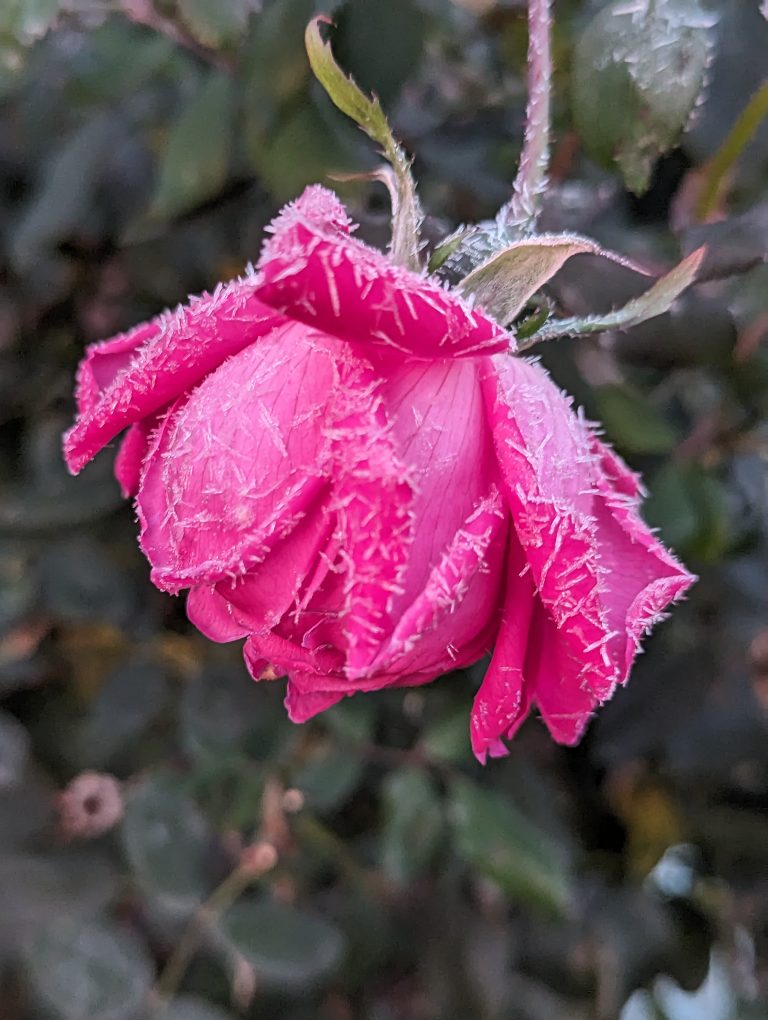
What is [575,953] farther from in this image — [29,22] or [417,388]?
[29,22]

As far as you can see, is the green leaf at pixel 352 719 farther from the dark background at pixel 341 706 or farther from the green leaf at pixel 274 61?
the green leaf at pixel 274 61

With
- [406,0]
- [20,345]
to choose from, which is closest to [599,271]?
[406,0]

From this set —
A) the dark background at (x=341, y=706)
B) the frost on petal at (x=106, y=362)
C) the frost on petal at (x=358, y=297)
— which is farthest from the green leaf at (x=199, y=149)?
the frost on petal at (x=358, y=297)

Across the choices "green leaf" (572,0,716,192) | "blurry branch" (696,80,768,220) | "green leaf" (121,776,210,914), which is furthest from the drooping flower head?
"green leaf" (121,776,210,914)

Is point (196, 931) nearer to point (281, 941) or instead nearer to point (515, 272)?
point (281, 941)

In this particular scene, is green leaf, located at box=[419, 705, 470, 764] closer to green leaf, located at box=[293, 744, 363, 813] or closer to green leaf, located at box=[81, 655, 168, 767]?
green leaf, located at box=[293, 744, 363, 813]

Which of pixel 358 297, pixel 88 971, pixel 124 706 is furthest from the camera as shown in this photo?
pixel 124 706

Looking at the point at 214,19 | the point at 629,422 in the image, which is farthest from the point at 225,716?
the point at 214,19
